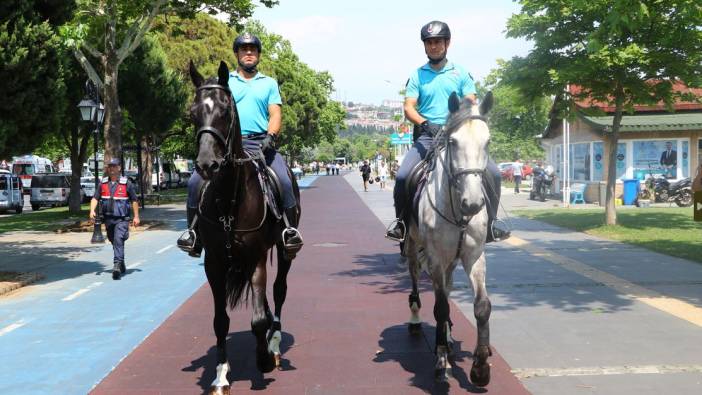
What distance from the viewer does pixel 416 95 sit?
670cm

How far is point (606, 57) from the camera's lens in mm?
17234

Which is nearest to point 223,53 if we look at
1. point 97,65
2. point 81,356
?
point 97,65

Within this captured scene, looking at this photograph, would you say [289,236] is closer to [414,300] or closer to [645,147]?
[414,300]

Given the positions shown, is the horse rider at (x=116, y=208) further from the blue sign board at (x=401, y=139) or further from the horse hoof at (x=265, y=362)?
the blue sign board at (x=401, y=139)

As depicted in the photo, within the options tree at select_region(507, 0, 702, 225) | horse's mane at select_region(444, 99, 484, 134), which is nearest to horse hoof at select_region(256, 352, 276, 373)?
horse's mane at select_region(444, 99, 484, 134)

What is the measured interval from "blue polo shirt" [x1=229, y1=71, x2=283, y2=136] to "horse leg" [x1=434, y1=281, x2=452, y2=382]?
7.05 ft

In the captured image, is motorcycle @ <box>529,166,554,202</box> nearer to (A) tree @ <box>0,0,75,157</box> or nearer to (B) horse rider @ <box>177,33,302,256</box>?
(A) tree @ <box>0,0,75,157</box>

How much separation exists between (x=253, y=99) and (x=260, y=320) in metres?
1.99

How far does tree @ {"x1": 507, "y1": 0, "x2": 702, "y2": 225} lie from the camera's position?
17.1 metres

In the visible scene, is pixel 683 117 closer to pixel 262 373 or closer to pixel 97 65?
pixel 97 65

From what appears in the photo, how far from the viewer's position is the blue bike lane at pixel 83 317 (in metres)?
6.27

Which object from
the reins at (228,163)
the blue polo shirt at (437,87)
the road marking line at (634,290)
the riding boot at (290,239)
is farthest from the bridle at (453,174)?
the road marking line at (634,290)

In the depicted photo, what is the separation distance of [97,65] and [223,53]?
14.3 meters

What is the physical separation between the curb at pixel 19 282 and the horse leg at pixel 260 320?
259 inches
